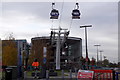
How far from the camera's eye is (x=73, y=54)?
97562 millimetres

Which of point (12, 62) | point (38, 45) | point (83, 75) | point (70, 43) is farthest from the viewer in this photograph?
point (70, 43)

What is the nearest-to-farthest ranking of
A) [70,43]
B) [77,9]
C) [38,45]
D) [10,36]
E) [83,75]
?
[83,75]
[77,9]
[10,36]
[38,45]
[70,43]

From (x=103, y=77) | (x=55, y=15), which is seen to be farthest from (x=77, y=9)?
(x=103, y=77)

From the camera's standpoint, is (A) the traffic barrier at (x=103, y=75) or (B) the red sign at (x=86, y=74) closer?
(B) the red sign at (x=86, y=74)

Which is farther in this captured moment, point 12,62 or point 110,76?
point 12,62

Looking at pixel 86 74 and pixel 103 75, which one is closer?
pixel 86 74

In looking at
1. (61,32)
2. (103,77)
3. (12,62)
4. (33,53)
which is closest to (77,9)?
(103,77)

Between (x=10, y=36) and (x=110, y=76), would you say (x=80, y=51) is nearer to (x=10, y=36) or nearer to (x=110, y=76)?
(x=10, y=36)

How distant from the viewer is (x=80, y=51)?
95.0m

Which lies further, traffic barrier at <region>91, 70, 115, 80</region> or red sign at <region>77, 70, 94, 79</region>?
traffic barrier at <region>91, 70, 115, 80</region>

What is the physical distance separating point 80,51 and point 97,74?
3137 inches

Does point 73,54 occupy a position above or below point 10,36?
below

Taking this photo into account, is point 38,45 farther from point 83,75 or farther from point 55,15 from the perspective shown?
point 83,75

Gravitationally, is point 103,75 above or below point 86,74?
below
